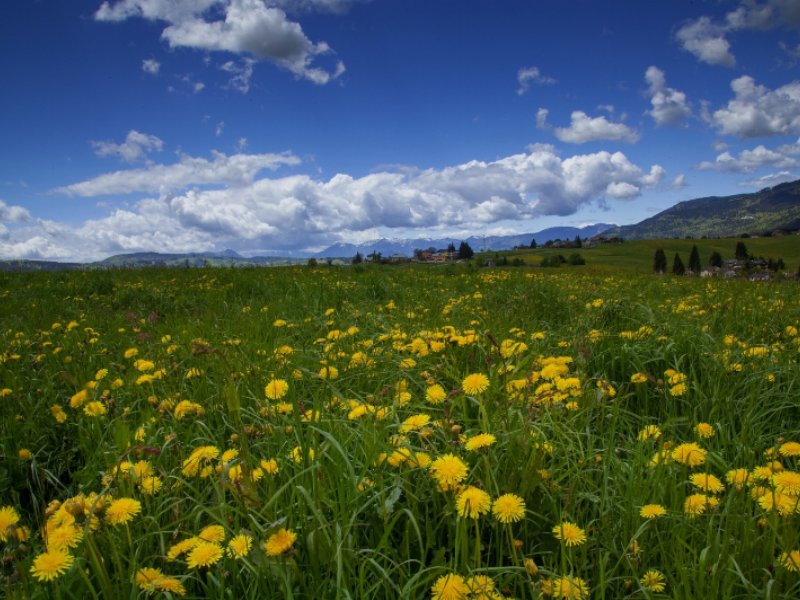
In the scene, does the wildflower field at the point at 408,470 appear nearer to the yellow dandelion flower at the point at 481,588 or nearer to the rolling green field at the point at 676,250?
the yellow dandelion flower at the point at 481,588

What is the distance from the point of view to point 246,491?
179 cm

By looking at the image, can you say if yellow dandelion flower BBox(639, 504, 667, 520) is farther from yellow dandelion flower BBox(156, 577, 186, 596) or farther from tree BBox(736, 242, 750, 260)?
tree BBox(736, 242, 750, 260)

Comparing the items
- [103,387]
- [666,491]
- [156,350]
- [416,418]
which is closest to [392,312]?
[156,350]

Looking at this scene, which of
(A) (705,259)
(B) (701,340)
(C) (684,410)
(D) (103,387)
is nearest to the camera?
(C) (684,410)

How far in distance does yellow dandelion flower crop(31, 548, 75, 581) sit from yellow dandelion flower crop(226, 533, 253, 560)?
480 millimetres

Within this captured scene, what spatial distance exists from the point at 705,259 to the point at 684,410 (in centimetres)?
13027

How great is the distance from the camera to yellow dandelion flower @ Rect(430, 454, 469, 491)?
5.64ft

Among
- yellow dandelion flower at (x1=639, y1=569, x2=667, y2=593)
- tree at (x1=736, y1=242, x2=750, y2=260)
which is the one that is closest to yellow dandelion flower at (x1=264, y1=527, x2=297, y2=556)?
yellow dandelion flower at (x1=639, y1=569, x2=667, y2=593)

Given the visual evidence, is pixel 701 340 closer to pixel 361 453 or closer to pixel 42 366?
pixel 361 453

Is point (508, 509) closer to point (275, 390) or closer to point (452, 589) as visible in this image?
point (452, 589)

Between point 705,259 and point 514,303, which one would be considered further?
point 705,259

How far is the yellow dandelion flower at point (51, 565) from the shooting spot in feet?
4.73

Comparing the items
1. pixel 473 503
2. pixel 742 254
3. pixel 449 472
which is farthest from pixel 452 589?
pixel 742 254

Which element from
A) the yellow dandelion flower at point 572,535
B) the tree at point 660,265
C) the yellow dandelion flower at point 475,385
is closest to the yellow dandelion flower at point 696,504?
the yellow dandelion flower at point 572,535
